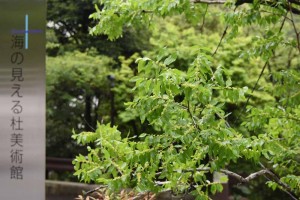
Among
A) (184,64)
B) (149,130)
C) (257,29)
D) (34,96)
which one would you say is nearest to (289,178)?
(34,96)

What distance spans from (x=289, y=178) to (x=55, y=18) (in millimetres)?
8192

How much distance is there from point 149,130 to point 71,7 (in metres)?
3.31

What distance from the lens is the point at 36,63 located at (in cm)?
273

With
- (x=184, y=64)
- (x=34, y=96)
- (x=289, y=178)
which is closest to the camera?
(x=34, y=96)

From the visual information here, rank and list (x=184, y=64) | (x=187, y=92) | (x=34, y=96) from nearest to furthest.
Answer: (x=187, y=92)
(x=34, y=96)
(x=184, y=64)

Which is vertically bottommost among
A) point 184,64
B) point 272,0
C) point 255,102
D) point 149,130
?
point 149,130

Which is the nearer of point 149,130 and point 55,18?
point 149,130

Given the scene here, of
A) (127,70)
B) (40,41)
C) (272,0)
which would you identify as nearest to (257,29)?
(127,70)

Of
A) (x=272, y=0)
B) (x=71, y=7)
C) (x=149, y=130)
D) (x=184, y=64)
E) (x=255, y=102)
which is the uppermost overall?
(x=272, y=0)

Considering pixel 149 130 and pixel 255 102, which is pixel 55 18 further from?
pixel 255 102

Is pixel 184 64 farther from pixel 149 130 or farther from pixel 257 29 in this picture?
pixel 257 29

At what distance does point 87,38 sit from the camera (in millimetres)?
10211

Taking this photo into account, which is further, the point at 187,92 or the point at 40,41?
the point at 40,41

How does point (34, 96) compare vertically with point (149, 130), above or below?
above
